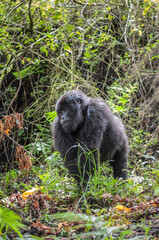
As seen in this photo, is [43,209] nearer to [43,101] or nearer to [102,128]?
[102,128]

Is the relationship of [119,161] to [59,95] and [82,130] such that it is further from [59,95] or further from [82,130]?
[59,95]

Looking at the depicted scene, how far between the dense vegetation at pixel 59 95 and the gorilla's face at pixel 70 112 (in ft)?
1.90

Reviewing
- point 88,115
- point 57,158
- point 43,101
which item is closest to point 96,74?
point 43,101

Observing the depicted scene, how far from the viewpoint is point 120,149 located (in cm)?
469

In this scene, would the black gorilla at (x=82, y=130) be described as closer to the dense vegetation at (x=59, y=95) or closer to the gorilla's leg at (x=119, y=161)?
the dense vegetation at (x=59, y=95)

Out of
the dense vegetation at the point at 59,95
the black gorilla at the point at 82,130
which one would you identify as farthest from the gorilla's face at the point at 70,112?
the dense vegetation at the point at 59,95

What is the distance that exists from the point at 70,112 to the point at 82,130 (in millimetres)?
281

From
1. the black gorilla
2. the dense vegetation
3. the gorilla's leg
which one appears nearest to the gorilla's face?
the black gorilla

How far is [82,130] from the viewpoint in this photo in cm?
398

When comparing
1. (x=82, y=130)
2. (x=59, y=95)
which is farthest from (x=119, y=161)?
(x=59, y=95)

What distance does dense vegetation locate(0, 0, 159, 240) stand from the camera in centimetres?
281

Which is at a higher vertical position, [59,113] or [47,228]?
[59,113]

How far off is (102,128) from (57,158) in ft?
4.24

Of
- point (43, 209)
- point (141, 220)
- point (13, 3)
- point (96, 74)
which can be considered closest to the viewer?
point (141, 220)
